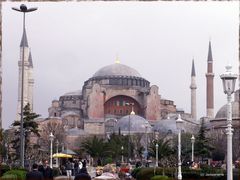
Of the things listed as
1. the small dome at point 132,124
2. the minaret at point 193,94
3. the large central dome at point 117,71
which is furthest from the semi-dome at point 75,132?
the minaret at point 193,94

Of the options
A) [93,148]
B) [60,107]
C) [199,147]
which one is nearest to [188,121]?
[60,107]

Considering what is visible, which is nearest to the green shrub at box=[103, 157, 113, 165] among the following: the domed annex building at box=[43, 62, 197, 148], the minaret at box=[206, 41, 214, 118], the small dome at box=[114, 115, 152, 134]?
the small dome at box=[114, 115, 152, 134]

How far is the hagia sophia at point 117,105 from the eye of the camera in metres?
83.5

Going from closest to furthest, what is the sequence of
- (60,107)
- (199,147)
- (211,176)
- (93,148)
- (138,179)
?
(211,176), (138,179), (199,147), (93,148), (60,107)

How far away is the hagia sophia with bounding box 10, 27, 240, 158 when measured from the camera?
8350 cm

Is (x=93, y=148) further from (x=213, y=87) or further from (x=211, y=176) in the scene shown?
(x=213, y=87)

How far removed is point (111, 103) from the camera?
91188mm

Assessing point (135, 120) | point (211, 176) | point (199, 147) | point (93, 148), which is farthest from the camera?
point (135, 120)

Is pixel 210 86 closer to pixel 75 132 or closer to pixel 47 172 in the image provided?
pixel 75 132

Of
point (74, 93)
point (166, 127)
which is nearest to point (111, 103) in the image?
point (74, 93)

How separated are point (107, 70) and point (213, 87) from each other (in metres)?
17.6

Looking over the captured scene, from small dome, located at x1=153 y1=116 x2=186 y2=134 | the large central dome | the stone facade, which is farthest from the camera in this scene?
the large central dome

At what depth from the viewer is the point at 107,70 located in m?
93.2

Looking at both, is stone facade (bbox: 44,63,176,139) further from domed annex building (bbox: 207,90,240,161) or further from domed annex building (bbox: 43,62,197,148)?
domed annex building (bbox: 207,90,240,161)
